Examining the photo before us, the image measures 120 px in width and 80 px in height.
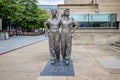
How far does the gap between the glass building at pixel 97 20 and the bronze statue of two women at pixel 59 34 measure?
594 inches

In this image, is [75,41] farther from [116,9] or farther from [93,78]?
[93,78]

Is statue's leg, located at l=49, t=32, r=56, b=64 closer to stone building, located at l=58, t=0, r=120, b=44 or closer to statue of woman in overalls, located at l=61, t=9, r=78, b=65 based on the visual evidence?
statue of woman in overalls, located at l=61, t=9, r=78, b=65

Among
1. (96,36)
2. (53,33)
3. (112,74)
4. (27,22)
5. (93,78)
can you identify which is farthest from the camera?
(27,22)

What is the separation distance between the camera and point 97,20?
81.8ft

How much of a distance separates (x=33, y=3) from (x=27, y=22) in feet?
15.9

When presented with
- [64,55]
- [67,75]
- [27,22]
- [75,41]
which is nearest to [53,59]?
[64,55]

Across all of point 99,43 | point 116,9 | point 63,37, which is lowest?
point 99,43

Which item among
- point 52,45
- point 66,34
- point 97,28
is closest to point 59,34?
point 66,34

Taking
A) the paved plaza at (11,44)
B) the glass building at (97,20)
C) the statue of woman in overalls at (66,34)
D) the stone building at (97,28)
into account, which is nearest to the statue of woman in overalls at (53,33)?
the statue of woman in overalls at (66,34)

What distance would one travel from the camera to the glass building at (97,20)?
24.8 meters

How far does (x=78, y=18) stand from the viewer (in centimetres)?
2505

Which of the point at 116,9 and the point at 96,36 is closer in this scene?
the point at 96,36

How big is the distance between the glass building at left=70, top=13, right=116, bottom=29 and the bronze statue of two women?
49.5 ft

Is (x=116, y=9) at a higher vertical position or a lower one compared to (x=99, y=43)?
higher
